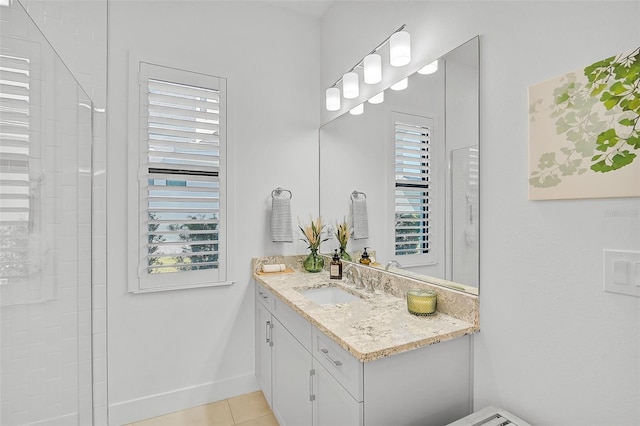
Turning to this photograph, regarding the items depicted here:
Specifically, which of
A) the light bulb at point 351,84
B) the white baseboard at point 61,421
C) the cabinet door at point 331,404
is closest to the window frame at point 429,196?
the light bulb at point 351,84

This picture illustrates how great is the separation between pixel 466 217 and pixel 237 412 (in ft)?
6.41

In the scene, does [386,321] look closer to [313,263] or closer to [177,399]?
[313,263]

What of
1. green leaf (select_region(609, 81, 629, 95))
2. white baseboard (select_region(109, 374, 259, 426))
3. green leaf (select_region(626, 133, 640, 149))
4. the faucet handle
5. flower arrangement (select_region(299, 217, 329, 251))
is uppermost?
green leaf (select_region(609, 81, 629, 95))

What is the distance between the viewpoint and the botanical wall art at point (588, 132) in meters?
0.89

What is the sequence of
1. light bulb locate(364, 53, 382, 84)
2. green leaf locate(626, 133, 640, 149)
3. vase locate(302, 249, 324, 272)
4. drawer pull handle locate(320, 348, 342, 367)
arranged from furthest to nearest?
1. vase locate(302, 249, 324, 272)
2. light bulb locate(364, 53, 382, 84)
3. drawer pull handle locate(320, 348, 342, 367)
4. green leaf locate(626, 133, 640, 149)

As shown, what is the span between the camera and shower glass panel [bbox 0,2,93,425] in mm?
929

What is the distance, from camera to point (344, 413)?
1211mm

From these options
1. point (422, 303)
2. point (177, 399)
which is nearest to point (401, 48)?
point (422, 303)

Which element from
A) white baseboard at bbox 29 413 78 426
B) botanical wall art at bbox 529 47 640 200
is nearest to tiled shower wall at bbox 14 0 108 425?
white baseboard at bbox 29 413 78 426

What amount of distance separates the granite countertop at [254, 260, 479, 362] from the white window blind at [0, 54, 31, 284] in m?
1.05

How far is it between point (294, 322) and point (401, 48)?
5.02ft

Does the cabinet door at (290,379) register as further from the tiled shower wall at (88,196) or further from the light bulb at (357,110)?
the light bulb at (357,110)

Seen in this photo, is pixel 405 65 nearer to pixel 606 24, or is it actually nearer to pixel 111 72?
pixel 606 24

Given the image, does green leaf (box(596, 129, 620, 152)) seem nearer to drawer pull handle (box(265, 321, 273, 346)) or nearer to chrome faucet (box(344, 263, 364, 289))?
chrome faucet (box(344, 263, 364, 289))
